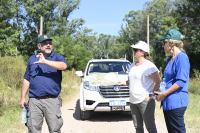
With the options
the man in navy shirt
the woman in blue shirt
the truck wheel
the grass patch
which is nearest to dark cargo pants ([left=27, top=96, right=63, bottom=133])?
the man in navy shirt

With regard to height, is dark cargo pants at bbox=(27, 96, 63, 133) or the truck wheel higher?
dark cargo pants at bbox=(27, 96, 63, 133)

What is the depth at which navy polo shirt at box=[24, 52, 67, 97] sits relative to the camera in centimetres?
395

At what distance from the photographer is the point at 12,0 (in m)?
41.7

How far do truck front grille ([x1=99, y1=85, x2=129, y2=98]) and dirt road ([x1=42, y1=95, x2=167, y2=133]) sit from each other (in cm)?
86

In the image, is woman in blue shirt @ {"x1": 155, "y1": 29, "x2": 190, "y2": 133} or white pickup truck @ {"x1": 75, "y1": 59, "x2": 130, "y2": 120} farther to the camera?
white pickup truck @ {"x1": 75, "y1": 59, "x2": 130, "y2": 120}

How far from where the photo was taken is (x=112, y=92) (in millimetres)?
6969

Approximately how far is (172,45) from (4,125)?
16.6 ft

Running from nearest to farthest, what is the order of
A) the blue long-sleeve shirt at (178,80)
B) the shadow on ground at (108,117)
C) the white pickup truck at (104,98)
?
the blue long-sleeve shirt at (178,80) < the white pickup truck at (104,98) < the shadow on ground at (108,117)

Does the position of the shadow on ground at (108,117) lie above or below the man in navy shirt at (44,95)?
below

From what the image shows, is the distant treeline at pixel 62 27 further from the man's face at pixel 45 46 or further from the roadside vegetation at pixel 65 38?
the man's face at pixel 45 46

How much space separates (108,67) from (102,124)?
2175mm

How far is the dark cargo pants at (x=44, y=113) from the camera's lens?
13.0 ft

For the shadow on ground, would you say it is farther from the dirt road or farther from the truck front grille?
the truck front grille

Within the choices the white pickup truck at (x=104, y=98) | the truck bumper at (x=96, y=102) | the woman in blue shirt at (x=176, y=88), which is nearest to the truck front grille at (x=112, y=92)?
the white pickup truck at (x=104, y=98)
